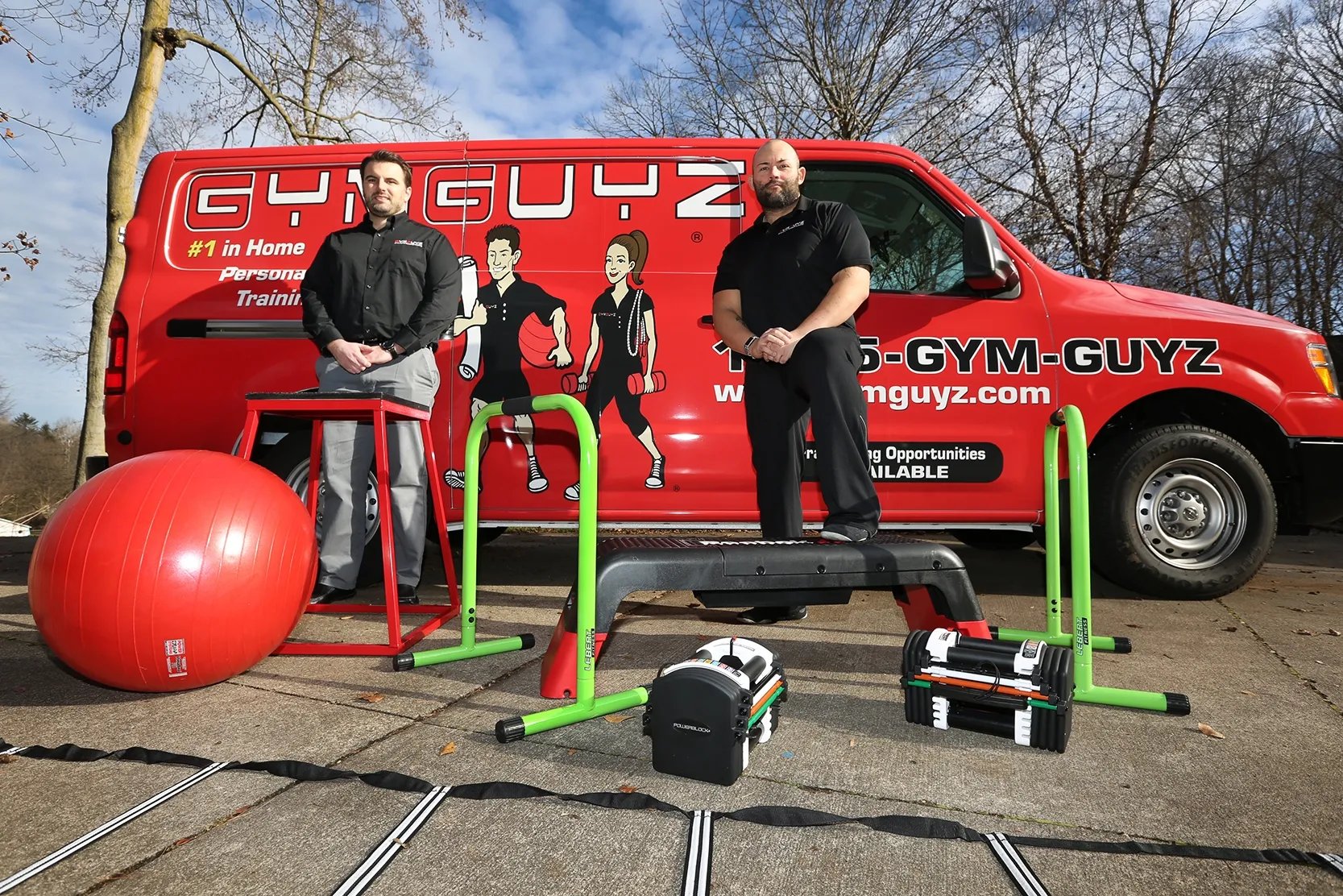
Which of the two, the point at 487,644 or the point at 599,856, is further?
the point at 487,644

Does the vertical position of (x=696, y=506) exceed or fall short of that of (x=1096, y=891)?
it exceeds it

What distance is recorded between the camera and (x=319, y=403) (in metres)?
2.93

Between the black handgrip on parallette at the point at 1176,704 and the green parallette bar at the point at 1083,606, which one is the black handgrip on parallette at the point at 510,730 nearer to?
the green parallette bar at the point at 1083,606

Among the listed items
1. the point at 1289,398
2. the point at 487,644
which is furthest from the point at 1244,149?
the point at 487,644

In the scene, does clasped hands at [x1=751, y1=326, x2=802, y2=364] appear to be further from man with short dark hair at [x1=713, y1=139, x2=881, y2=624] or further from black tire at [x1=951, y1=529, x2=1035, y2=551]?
black tire at [x1=951, y1=529, x2=1035, y2=551]

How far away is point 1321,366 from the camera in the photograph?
4004 millimetres

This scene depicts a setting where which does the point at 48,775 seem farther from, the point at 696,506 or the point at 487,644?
the point at 696,506

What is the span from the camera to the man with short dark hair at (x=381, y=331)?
3.47 metres

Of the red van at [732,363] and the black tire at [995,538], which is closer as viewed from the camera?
the red van at [732,363]

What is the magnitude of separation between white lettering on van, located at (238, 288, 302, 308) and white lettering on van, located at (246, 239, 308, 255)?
23 centimetres

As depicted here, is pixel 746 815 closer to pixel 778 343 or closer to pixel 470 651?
pixel 470 651

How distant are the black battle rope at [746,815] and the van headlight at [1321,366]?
130 inches

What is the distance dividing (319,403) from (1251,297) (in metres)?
21.1

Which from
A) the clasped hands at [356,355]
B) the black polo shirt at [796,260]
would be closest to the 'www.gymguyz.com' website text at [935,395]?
the black polo shirt at [796,260]
